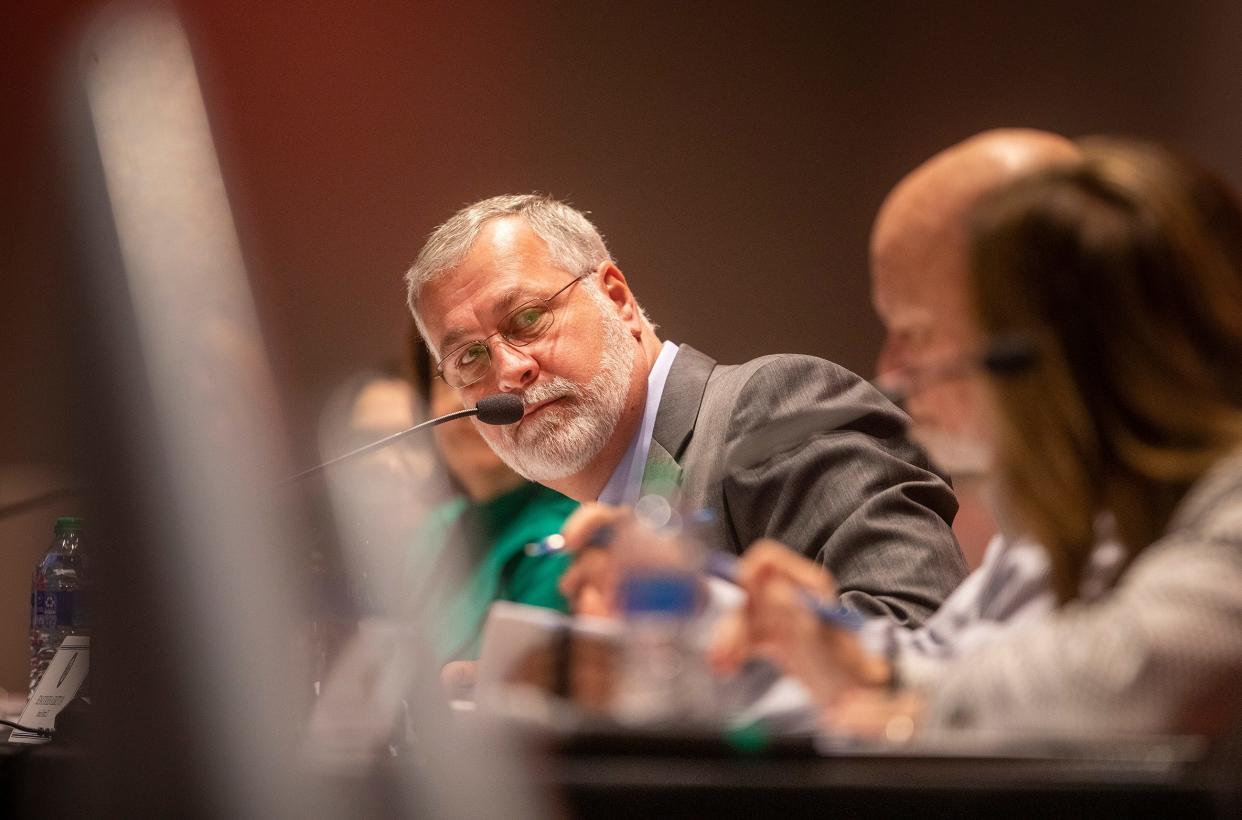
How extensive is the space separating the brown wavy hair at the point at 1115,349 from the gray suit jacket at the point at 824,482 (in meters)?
0.54

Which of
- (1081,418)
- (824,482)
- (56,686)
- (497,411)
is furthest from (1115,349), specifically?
(56,686)

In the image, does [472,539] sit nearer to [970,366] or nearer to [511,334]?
[511,334]

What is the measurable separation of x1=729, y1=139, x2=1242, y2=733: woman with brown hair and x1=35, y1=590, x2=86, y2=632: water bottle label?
1.20 metres

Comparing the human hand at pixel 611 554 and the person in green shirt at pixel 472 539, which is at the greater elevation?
the human hand at pixel 611 554

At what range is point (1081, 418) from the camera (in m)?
0.98

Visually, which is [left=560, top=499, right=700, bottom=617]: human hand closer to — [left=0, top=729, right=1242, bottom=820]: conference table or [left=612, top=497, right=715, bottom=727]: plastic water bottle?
[left=612, top=497, right=715, bottom=727]: plastic water bottle

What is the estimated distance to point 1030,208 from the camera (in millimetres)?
1020

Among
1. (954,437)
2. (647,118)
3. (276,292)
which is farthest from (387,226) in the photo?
(954,437)

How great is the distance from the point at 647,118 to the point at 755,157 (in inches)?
11.1

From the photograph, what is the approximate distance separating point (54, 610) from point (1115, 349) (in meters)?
1.56

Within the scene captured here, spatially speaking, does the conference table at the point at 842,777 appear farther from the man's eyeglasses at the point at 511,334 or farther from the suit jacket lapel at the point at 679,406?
the man's eyeglasses at the point at 511,334

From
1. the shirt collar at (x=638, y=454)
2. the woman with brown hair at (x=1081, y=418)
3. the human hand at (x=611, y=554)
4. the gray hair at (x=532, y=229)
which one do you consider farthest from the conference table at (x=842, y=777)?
the gray hair at (x=532, y=229)

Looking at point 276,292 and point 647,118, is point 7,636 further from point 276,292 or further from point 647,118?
point 647,118

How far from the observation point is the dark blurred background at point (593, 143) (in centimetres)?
307
